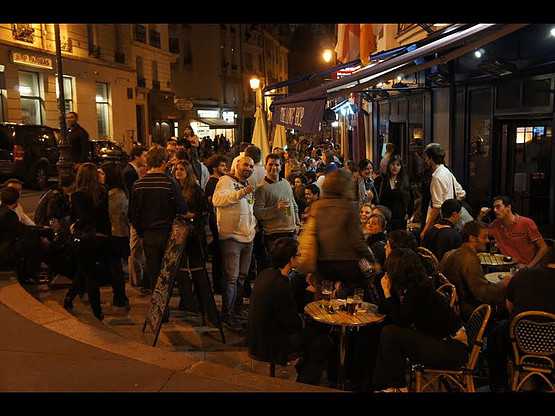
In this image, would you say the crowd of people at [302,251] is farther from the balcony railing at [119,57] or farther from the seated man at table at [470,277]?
the balcony railing at [119,57]

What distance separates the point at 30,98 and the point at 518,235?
21.1m

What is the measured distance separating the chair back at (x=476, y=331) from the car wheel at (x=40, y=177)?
16.4 metres

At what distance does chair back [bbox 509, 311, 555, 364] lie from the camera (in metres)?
4.54

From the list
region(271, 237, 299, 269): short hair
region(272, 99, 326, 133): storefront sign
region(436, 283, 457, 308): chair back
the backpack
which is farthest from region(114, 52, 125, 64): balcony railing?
region(436, 283, 457, 308): chair back

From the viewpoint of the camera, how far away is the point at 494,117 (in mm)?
10008

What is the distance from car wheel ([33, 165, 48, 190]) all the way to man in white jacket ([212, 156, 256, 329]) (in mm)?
13398

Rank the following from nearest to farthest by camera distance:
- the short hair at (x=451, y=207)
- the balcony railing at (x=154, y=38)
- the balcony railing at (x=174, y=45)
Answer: the short hair at (x=451, y=207)
the balcony railing at (x=154, y=38)
the balcony railing at (x=174, y=45)

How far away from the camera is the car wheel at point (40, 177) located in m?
18.4

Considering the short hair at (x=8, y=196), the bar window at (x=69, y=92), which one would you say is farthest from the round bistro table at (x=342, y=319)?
the bar window at (x=69, y=92)

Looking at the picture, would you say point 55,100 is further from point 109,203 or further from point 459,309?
point 459,309

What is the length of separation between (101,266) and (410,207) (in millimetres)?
5570

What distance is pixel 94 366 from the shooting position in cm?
493

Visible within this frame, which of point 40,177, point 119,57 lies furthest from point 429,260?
point 119,57

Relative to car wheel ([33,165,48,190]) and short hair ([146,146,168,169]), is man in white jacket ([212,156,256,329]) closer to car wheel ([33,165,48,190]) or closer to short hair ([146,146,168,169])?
short hair ([146,146,168,169])
